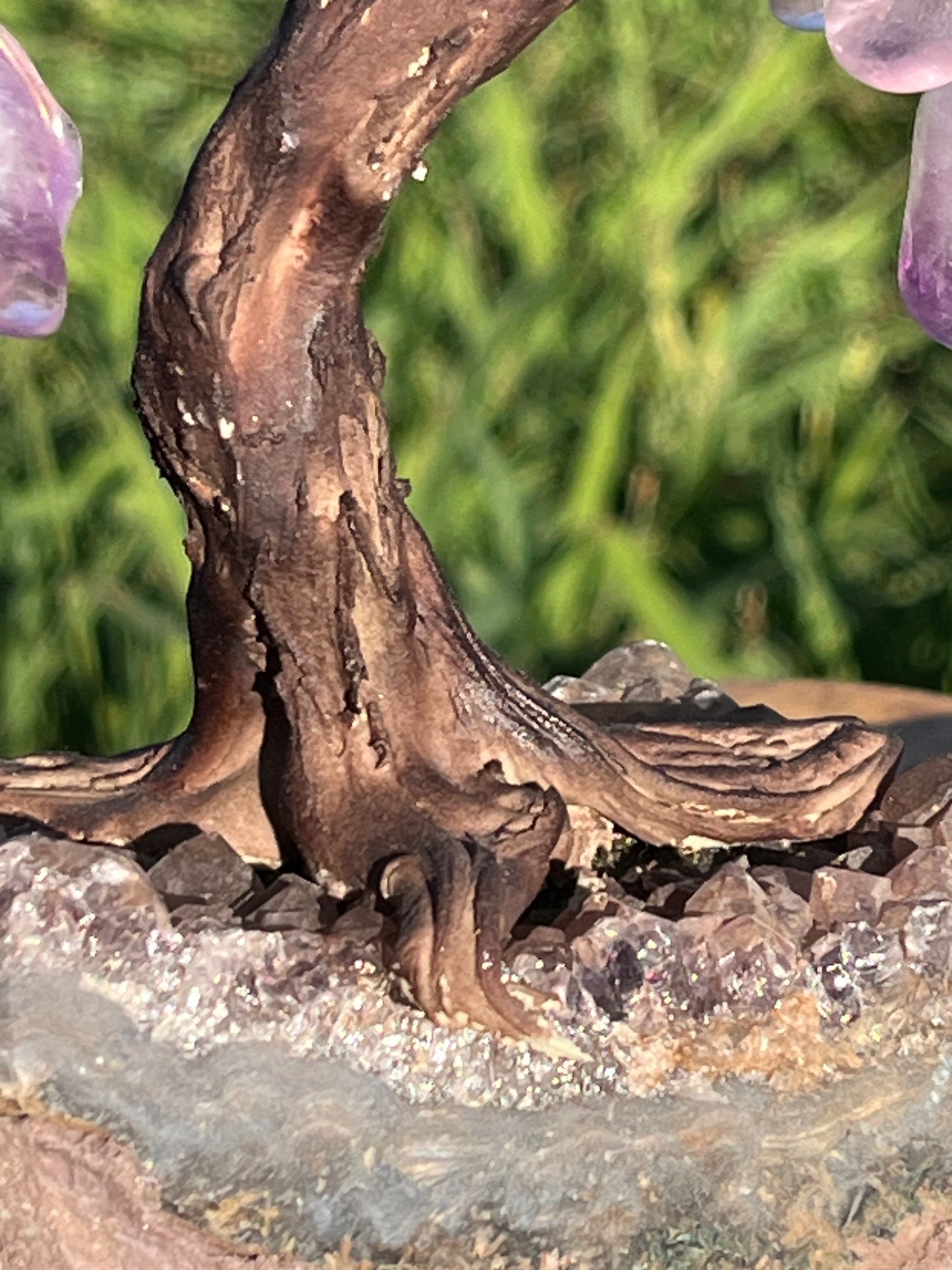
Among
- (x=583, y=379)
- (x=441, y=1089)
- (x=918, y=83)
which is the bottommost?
(x=441, y=1089)

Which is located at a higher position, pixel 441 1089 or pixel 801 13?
pixel 801 13

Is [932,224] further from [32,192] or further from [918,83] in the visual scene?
[32,192]

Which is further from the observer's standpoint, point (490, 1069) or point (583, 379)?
point (583, 379)

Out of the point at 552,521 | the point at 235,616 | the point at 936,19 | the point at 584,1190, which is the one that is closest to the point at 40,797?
the point at 235,616

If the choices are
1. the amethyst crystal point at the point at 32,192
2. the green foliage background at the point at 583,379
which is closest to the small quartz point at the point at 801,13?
the amethyst crystal point at the point at 32,192

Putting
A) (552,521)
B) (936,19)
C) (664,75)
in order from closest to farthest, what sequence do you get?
(936,19) → (552,521) → (664,75)

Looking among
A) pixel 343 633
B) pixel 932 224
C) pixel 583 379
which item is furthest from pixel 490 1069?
pixel 583 379

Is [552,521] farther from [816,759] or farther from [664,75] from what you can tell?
[816,759]
